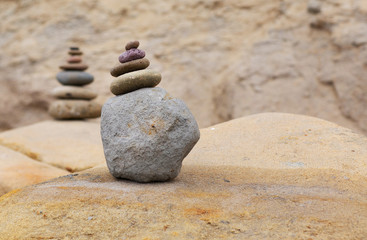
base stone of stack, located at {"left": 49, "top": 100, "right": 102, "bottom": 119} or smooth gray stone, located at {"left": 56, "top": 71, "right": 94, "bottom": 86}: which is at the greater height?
smooth gray stone, located at {"left": 56, "top": 71, "right": 94, "bottom": 86}

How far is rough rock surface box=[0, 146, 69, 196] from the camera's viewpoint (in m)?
3.95

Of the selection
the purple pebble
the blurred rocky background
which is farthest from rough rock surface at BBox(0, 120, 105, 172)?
the blurred rocky background

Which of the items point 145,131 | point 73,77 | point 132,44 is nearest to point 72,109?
point 73,77

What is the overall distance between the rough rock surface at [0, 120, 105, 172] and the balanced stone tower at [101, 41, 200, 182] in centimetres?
158

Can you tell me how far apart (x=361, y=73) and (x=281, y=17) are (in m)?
2.09

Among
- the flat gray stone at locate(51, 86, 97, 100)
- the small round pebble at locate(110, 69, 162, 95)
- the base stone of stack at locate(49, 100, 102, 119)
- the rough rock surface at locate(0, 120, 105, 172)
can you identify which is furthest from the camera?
the flat gray stone at locate(51, 86, 97, 100)

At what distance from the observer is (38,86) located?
27.8 feet

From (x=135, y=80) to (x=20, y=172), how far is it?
72.0 inches

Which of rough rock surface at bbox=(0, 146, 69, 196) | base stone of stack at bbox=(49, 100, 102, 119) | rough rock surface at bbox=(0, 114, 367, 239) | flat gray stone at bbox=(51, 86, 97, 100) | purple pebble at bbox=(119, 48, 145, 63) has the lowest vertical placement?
base stone of stack at bbox=(49, 100, 102, 119)

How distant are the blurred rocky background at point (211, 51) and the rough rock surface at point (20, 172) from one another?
386 cm

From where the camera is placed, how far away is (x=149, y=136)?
3.09 metres

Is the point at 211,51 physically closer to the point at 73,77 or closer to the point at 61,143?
the point at 73,77

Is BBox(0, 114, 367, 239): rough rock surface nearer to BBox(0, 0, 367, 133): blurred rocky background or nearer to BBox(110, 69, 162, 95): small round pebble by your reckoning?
BBox(110, 69, 162, 95): small round pebble

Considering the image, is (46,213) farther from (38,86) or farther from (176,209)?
(38,86)
